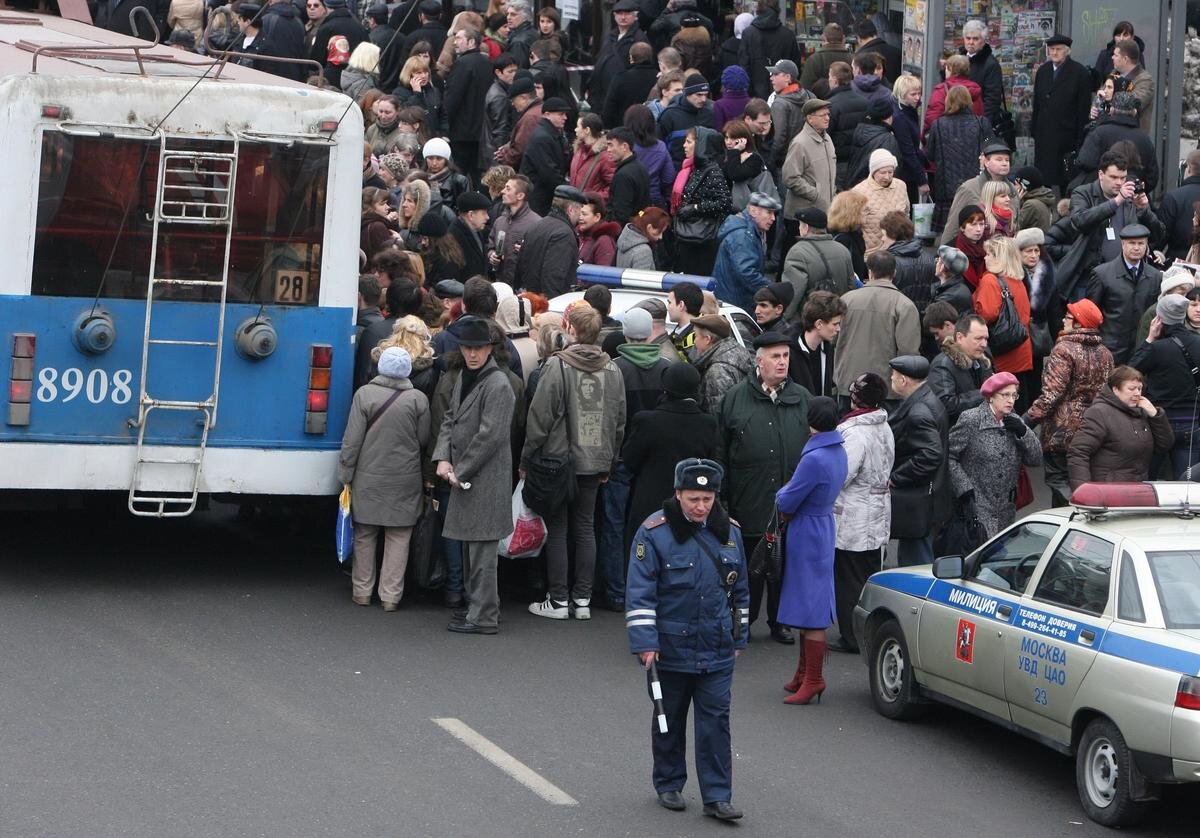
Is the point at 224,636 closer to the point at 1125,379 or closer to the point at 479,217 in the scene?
the point at 479,217

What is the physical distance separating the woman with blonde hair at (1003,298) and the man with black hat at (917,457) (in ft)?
9.47

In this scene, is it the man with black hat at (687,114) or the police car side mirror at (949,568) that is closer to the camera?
the police car side mirror at (949,568)

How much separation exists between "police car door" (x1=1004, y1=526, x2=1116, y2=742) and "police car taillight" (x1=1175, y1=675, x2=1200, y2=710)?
61 centimetres

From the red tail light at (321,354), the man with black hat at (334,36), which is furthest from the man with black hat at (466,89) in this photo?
the red tail light at (321,354)

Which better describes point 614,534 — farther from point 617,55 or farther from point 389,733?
point 617,55

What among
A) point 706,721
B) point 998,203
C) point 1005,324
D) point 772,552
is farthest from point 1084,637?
point 998,203

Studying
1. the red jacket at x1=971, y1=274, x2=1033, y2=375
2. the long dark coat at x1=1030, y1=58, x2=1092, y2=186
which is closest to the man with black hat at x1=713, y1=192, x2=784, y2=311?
the red jacket at x1=971, y1=274, x2=1033, y2=375

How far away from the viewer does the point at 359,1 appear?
2780 centimetres

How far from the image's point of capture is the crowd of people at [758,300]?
Result: 11711 mm

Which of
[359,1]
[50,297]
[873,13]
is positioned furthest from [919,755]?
[359,1]

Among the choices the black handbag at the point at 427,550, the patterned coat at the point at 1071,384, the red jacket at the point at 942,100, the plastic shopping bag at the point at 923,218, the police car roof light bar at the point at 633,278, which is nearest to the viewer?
the black handbag at the point at 427,550

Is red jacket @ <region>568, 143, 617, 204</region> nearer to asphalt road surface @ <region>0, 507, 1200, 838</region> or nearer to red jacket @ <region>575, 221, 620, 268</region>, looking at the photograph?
red jacket @ <region>575, 221, 620, 268</region>

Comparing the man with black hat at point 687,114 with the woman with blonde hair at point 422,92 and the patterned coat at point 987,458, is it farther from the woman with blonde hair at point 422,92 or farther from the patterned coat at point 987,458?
the patterned coat at point 987,458

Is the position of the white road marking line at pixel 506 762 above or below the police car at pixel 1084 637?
below
